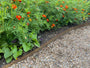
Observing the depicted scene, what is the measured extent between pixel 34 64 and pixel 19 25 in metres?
0.94

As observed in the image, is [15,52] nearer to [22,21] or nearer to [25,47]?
[25,47]

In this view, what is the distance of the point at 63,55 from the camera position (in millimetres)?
2674

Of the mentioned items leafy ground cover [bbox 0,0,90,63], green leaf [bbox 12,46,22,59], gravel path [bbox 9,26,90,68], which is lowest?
gravel path [bbox 9,26,90,68]

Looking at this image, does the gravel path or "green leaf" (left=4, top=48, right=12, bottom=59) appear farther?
the gravel path

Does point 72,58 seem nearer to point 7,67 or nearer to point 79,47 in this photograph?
point 79,47

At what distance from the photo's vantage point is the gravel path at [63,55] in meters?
2.41

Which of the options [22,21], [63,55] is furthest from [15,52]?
[63,55]

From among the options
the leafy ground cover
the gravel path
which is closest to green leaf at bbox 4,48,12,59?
the leafy ground cover

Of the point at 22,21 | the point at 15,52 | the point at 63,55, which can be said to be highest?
the point at 22,21

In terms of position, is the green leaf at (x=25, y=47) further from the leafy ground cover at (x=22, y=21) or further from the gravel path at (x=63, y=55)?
the gravel path at (x=63, y=55)

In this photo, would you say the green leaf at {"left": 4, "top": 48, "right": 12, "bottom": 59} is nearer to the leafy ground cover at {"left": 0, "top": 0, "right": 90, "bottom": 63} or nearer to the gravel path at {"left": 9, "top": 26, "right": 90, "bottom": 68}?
the leafy ground cover at {"left": 0, "top": 0, "right": 90, "bottom": 63}

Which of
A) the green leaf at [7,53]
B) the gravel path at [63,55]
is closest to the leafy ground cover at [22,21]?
the green leaf at [7,53]

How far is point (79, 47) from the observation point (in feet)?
9.62

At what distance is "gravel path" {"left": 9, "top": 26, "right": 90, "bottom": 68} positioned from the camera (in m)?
2.41
